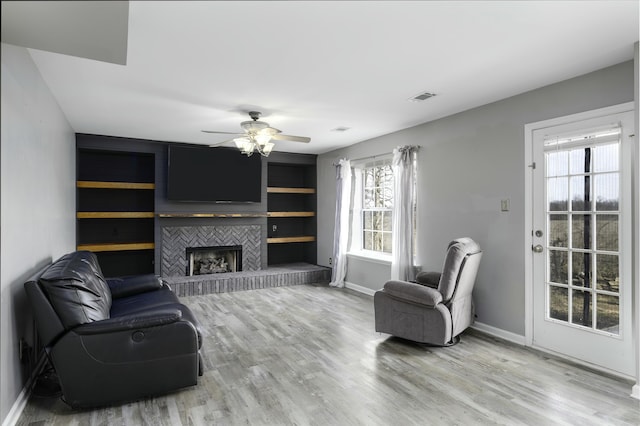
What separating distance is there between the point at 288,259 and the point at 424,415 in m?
5.89

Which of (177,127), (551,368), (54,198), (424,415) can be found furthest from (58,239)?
(551,368)

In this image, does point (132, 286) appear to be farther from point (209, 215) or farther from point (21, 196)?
point (209, 215)

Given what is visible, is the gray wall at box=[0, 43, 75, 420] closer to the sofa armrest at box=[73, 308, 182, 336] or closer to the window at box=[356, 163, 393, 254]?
the sofa armrest at box=[73, 308, 182, 336]

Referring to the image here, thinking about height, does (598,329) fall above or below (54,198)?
below

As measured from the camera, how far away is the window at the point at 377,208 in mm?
5969

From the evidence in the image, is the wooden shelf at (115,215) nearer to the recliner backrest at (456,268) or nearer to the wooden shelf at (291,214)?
the wooden shelf at (291,214)

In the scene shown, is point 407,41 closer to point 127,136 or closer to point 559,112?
point 559,112

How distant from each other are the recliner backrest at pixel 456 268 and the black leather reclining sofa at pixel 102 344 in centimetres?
228

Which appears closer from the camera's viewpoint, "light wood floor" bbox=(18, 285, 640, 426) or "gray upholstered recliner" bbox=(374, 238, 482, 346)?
"light wood floor" bbox=(18, 285, 640, 426)

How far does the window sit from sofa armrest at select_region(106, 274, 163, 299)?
3.57 metres

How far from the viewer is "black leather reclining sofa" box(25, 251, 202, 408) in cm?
232

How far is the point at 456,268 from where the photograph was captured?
3.43 m

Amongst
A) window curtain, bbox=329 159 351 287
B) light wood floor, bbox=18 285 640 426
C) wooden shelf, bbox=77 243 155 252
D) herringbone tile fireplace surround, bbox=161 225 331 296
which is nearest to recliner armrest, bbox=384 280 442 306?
light wood floor, bbox=18 285 640 426

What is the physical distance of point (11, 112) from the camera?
2.28 meters
